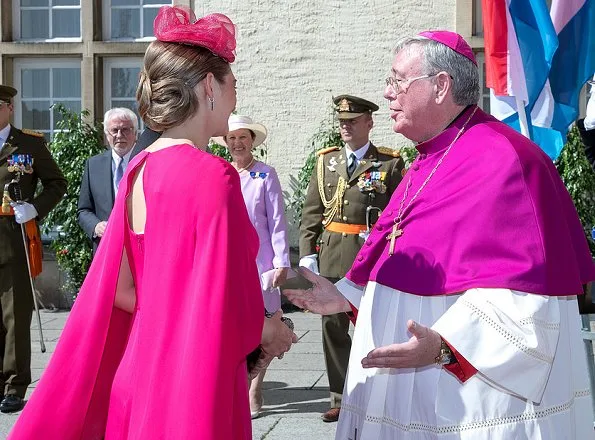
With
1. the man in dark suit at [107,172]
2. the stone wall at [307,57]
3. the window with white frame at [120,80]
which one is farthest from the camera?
the window with white frame at [120,80]

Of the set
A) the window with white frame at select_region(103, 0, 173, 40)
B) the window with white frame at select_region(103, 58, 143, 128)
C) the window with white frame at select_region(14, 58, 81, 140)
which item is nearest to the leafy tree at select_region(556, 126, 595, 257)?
the window with white frame at select_region(103, 0, 173, 40)

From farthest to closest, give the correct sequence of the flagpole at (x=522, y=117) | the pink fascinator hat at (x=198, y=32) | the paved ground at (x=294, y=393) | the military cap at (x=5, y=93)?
the military cap at (x=5, y=93)
the paved ground at (x=294, y=393)
the flagpole at (x=522, y=117)
the pink fascinator hat at (x=198, y=32)

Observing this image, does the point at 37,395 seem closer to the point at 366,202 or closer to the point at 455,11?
the point at 366,202

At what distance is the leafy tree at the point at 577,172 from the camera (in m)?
10.0

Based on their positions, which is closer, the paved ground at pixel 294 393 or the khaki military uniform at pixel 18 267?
the paved ground at pixel 294 393

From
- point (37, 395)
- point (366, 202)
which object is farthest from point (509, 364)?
point (366, 202)

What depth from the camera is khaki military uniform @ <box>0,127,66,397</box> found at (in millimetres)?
6781

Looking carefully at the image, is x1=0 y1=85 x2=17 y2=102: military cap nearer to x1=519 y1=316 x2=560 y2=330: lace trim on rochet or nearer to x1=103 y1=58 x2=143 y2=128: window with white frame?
x1=103 y1=58 x2=143 y2=128: window with white frame

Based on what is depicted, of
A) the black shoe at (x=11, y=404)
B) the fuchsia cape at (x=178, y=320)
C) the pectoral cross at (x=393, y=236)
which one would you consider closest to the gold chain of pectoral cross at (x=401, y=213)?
the pectoral cross at (x=393, y=236)

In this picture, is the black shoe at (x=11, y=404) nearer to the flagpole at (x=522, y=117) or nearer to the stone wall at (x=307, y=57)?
the flagpole at (x=522, y=117)

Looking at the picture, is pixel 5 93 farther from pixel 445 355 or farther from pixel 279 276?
pixel 445 355

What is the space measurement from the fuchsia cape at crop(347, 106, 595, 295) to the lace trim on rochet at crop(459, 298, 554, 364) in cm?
9

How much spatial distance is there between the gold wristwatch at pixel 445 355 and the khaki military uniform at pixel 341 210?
12.4ft

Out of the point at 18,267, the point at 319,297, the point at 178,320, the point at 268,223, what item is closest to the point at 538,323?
the point at 319,297
